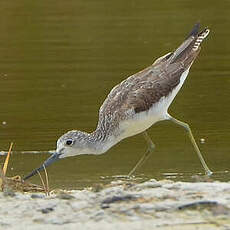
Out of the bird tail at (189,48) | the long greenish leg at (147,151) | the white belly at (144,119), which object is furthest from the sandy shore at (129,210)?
the bird tail at (189,48)

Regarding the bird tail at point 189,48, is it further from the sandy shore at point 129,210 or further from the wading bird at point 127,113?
the sandy shore at point 129,210

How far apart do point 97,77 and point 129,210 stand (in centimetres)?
808

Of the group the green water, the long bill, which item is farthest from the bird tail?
the long bill

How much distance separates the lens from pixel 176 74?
1056 cm

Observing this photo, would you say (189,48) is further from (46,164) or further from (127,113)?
(46,164)

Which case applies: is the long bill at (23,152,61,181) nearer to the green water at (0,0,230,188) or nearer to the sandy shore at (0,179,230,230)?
the green water at (0,0,230,188)

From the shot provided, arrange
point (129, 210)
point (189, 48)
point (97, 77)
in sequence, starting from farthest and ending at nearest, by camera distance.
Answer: point (97, 77)
point (189, 48)
point (129, 210)

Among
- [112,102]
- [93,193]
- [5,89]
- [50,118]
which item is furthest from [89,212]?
[5,89]

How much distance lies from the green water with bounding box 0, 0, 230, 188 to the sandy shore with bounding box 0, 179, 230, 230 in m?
2.97

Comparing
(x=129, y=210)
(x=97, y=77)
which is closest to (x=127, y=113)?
(x=129, y=210)

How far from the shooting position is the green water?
426 inches

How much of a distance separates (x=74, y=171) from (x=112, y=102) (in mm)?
860

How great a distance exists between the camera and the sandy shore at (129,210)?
19.8ft

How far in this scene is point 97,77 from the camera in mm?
14234
